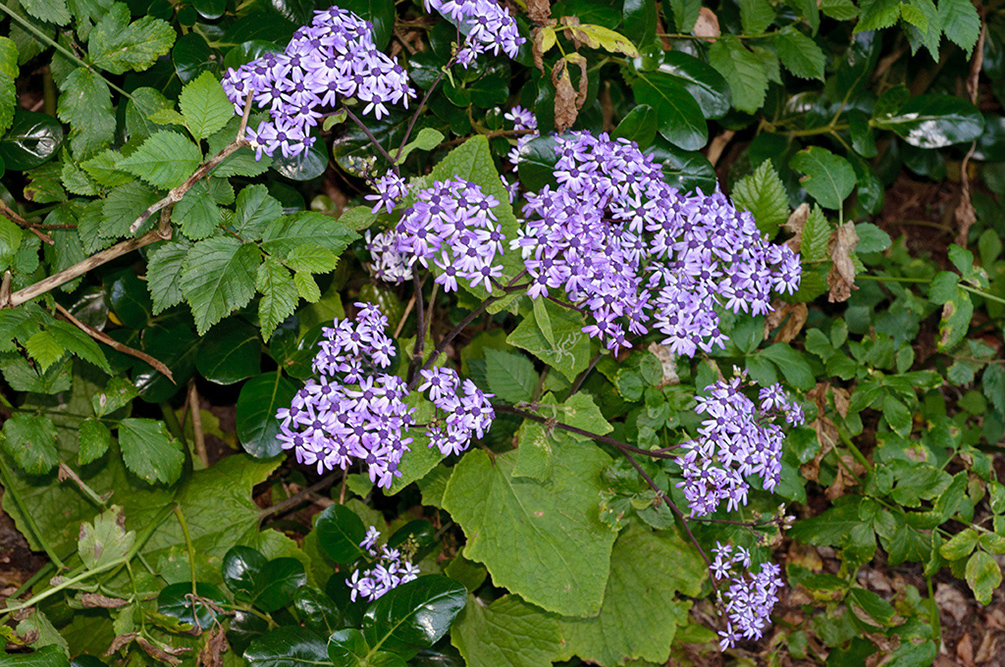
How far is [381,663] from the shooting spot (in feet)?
6.47

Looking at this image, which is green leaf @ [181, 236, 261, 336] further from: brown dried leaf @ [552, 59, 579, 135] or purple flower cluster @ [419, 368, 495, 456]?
brown dried leaf @ [552, 59, 579, 135]

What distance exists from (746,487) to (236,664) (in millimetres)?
1543

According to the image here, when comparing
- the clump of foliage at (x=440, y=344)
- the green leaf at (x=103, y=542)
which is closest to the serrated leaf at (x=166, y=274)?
the clump of foliage at (x=440, y=344)

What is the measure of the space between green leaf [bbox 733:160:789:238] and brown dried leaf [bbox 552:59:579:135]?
672 mm

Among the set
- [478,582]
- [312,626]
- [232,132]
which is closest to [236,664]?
[312,626]

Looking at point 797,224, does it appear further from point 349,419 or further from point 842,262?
point 349,419

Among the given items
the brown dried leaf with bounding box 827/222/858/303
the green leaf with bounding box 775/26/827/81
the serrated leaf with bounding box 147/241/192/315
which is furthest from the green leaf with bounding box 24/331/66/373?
the green leaf with bounding box 775/26/827/81

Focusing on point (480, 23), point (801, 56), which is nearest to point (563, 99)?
point (480, 23)

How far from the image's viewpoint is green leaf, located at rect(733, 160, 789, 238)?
8.43 ft

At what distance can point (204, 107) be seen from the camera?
1.82m

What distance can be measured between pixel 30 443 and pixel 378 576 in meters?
1.02

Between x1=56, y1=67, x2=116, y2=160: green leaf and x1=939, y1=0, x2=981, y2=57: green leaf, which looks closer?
x1=56, y1=67, x2=116, y2=160: green leaf

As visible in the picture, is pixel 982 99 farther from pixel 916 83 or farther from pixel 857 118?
pixel 857 118

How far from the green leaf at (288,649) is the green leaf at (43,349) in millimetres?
851
